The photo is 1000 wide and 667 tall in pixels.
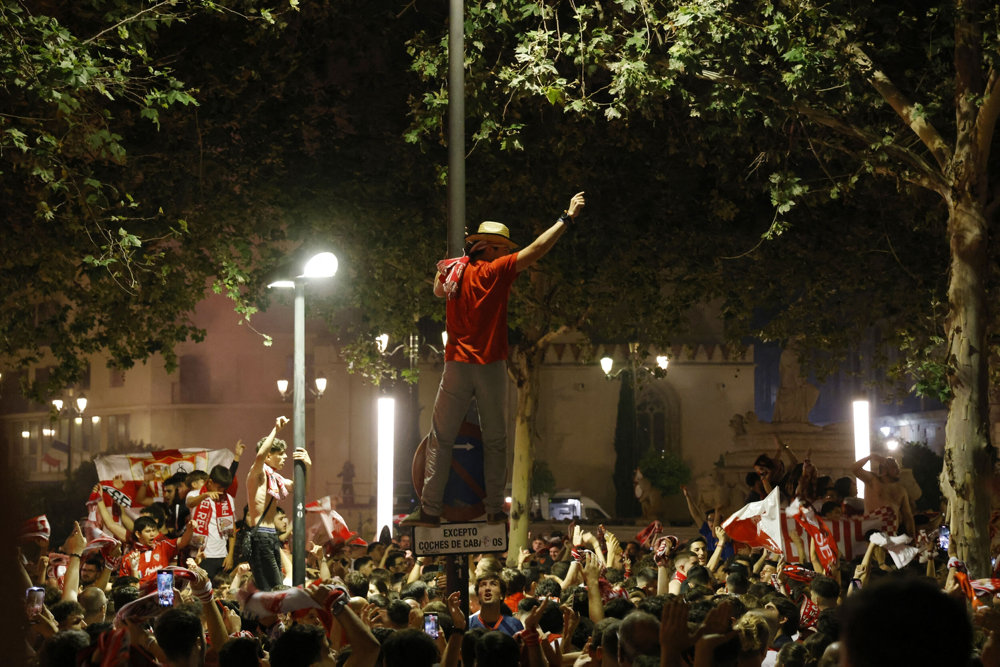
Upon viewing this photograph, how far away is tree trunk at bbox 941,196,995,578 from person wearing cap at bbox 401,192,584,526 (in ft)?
23.0

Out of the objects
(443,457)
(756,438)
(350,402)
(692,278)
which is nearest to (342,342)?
(350,402)

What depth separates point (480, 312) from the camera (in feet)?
27.1

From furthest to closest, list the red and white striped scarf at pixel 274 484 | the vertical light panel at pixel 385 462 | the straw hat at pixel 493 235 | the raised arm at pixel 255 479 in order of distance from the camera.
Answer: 1. the vertical light panel at pixel 385 462
2. the red and white striped scarf at pixel 274 484
3. the raised arm at pixel 255 479
4. the straw hat at pixel 493 235

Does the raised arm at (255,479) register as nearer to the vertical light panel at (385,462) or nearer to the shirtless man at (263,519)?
the shirtless man at (263,519)

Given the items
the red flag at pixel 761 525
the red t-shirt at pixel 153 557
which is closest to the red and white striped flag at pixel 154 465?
the red t-shirt at pixel 153 557

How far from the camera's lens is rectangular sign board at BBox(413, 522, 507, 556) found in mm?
8039

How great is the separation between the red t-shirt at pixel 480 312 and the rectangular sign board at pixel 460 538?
1169mm

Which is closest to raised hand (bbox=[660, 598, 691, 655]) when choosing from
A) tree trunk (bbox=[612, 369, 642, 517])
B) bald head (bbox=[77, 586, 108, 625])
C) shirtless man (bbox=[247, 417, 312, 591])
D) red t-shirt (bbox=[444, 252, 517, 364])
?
red t-shirt (bbox=[444, 252, 517, 364])

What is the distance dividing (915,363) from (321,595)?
607 inches

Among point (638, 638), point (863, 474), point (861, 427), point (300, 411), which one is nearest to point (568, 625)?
point (638, 638)

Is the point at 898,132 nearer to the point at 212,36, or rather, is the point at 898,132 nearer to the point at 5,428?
the point at 212,36

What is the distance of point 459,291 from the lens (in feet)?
27.3

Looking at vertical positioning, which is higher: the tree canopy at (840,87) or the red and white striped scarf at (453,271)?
the tree canopy at (840,87)

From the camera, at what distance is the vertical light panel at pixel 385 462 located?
16203mm
